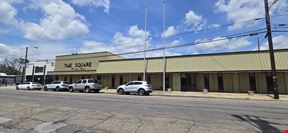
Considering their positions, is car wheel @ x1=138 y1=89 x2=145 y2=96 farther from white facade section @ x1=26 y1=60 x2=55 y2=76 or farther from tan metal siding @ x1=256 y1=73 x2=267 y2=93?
white facade section @ x1=26 y1=60 x2=55 y2=76

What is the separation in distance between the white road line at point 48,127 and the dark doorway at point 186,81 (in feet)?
72.9

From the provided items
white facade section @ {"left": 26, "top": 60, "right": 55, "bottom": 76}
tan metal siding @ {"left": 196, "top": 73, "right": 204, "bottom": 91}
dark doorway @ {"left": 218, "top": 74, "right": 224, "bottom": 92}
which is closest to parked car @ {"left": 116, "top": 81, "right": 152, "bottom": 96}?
tan metal siding @ {"left": 196, "top": 73, "right": 204, "bottom": 91}

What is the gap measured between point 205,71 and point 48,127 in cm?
2115

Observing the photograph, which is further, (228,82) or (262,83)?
(228,82)

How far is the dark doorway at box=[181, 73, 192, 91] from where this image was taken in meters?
27.5

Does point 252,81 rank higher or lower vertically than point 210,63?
lower

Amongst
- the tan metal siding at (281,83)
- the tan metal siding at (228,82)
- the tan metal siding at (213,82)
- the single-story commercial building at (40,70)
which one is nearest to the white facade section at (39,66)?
the single-story commercial building at (40,70)

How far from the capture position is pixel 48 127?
22.8 feet

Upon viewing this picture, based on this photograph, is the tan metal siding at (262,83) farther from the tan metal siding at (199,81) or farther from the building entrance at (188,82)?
the building entrance at (188,82)

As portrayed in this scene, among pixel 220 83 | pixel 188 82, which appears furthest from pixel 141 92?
pixel 220 83

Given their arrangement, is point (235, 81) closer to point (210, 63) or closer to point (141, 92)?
point (210, 63)

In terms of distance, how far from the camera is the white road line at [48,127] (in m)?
6.60

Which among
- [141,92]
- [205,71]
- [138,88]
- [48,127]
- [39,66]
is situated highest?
[39,66]

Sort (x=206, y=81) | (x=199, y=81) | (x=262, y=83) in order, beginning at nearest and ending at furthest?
(x=262, y=83) < (x=206, y=81) < (x=199, y=81)
